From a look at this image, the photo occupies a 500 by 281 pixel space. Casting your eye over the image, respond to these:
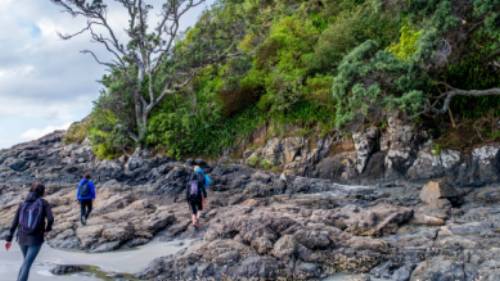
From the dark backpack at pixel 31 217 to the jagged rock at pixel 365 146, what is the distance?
15.2 metres

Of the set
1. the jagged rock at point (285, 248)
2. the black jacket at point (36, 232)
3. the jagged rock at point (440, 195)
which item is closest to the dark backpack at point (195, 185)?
the jagged rock at point (285, 248)

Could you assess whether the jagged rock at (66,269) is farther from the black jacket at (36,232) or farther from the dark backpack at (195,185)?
the dark backpack at (195,185)

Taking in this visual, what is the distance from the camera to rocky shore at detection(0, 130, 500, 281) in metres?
8.29

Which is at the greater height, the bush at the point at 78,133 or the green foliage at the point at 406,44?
the green foliage at the point at 406,44

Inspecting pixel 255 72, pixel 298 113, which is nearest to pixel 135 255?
pixel 298 113

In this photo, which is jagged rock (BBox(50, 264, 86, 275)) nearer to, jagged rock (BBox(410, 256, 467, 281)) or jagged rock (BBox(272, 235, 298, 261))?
jagged rock (BBox(272, 235, 298, 261))

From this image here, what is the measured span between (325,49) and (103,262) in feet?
60.7

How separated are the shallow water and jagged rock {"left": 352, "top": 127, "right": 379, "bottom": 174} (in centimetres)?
1094

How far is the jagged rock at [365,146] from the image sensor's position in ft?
67.1

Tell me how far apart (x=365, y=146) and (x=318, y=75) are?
6246 mm

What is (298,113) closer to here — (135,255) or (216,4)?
(135,255)

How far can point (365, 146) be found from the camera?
67.4ft

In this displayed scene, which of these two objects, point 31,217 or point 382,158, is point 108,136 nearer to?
point 382,158

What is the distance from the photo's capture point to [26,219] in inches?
300
